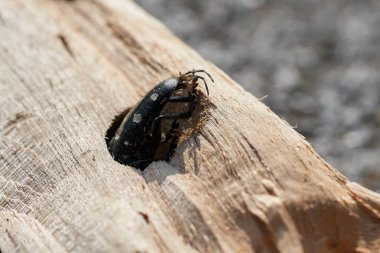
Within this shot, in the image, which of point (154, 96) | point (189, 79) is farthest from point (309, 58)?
point (154, 96)

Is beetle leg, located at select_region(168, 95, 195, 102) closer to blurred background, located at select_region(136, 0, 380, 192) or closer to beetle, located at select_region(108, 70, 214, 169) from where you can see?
beetle, located at select_region(108, 70, 214, 169)

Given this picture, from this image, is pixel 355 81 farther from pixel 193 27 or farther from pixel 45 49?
pixel 45 49

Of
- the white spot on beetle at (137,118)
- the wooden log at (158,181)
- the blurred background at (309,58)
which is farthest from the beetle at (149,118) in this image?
the blurred background at (309,58)

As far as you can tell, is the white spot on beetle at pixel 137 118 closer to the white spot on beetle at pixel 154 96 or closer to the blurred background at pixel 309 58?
the white spot on beetle at pixel 154 96

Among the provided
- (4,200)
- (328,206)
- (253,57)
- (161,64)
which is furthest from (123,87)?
(253,57)

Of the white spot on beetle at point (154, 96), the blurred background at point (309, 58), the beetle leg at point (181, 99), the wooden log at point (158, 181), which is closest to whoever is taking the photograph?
the wooden log at point (158, 181)
